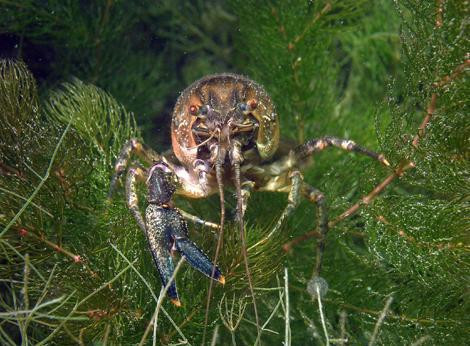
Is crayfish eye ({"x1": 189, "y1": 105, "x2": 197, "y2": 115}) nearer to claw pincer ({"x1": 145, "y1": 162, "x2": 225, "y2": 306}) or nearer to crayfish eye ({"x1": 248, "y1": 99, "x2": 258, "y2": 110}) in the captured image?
crayfish eye ({"x1": 248, "y1": 99, "x2": 258, "y2": 110})

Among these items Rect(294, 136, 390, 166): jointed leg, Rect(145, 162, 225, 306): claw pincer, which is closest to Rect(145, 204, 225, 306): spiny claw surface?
Rect(145, 162, 225, 306): claw pincer

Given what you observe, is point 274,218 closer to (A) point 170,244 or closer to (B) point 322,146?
(B) point 322,146

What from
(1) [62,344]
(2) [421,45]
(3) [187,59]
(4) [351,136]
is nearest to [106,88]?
(3) [187,59]

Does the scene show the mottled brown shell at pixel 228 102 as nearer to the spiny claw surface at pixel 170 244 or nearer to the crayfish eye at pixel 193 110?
the crayfish eye at pixel 193 110

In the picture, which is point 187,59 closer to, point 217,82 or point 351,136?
point 351,136

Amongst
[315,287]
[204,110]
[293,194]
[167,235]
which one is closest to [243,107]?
[204,110]
